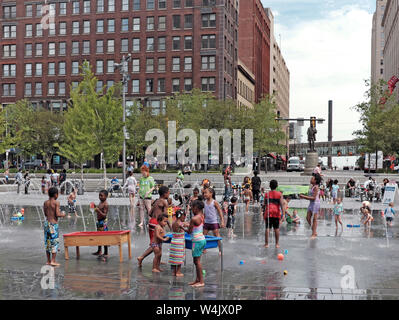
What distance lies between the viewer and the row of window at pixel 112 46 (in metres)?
73.8

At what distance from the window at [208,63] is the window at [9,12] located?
32.1 metres

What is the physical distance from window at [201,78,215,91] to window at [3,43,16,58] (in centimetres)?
2886

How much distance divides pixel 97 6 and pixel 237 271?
73.7 metres

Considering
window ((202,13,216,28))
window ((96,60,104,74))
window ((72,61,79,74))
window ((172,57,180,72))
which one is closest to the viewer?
window ((202,13,216,28))

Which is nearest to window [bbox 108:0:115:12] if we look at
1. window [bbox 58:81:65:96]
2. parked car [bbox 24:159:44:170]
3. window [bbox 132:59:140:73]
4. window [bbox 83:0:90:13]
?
window [bbox 83:0:90:13]

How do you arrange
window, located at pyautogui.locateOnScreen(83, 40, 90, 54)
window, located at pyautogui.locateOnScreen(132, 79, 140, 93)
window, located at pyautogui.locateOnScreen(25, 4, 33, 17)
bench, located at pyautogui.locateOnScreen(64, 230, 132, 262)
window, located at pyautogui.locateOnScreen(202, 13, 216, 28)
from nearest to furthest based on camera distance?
1. bench, located at pyautogui.locateOnScreen(64, 230, 132, 262)
2. window, located at pyautogui.locateOnScreen(202, 13, 216, 28)
3. window, located at pyautogui.locateOnScreen(132, 79, 140, 93)
4. window, located at pyautogui.locateOnScreen(83, 40, 90, 54)
5. window, located at pyautogui.locateOnScreen(25, 4, 33, 17)

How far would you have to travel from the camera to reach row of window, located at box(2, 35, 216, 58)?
242 ft

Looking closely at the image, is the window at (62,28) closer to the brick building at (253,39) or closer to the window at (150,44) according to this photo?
the window at (150,44)

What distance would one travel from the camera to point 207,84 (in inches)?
2874

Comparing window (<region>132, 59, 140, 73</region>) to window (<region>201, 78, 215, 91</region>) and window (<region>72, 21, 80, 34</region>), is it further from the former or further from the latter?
window (<region>72, 21, 80, 34</region>)

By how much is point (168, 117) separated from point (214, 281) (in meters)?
47.9

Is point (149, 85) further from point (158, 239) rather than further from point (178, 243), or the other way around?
point (178, 243)

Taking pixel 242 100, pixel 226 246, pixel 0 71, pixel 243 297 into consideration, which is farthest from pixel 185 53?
pixel 243 297

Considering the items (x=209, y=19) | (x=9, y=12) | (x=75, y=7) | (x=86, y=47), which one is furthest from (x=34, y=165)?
(x=209, y=19)
